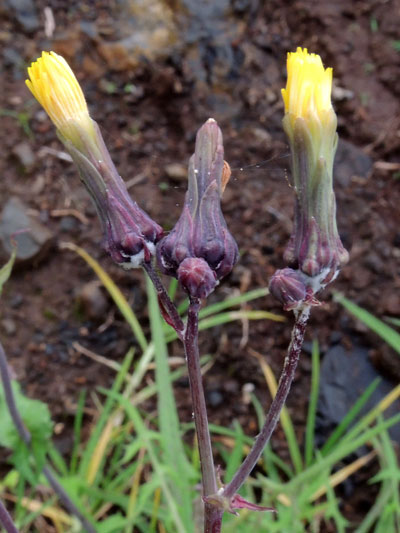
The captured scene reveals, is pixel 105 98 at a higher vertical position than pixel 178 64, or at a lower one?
lower

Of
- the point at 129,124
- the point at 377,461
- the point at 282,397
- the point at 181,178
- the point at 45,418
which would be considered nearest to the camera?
the point at 282,397

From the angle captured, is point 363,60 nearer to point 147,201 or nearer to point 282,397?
point 147,201

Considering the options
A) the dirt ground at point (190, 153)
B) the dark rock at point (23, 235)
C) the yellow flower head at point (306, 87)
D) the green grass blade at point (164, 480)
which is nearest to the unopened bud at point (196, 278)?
the yellow flower head at point (306, 87)

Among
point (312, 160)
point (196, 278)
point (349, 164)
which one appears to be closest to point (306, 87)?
point (312, 160)

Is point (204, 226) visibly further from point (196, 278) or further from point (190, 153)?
point (190, 153)

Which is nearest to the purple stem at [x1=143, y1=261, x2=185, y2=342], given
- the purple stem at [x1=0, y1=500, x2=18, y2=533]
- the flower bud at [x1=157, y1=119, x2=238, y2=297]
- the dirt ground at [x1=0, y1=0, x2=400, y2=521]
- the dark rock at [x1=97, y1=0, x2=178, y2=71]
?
the flower bud at [x1=157, y1=119, x2=238, y2=297]

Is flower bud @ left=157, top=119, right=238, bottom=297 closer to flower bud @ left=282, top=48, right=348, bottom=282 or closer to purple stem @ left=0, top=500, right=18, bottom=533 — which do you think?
flower bud @ left=282, top=48, right=348, bottom=282

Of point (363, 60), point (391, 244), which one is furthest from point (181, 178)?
point (363, 60)
